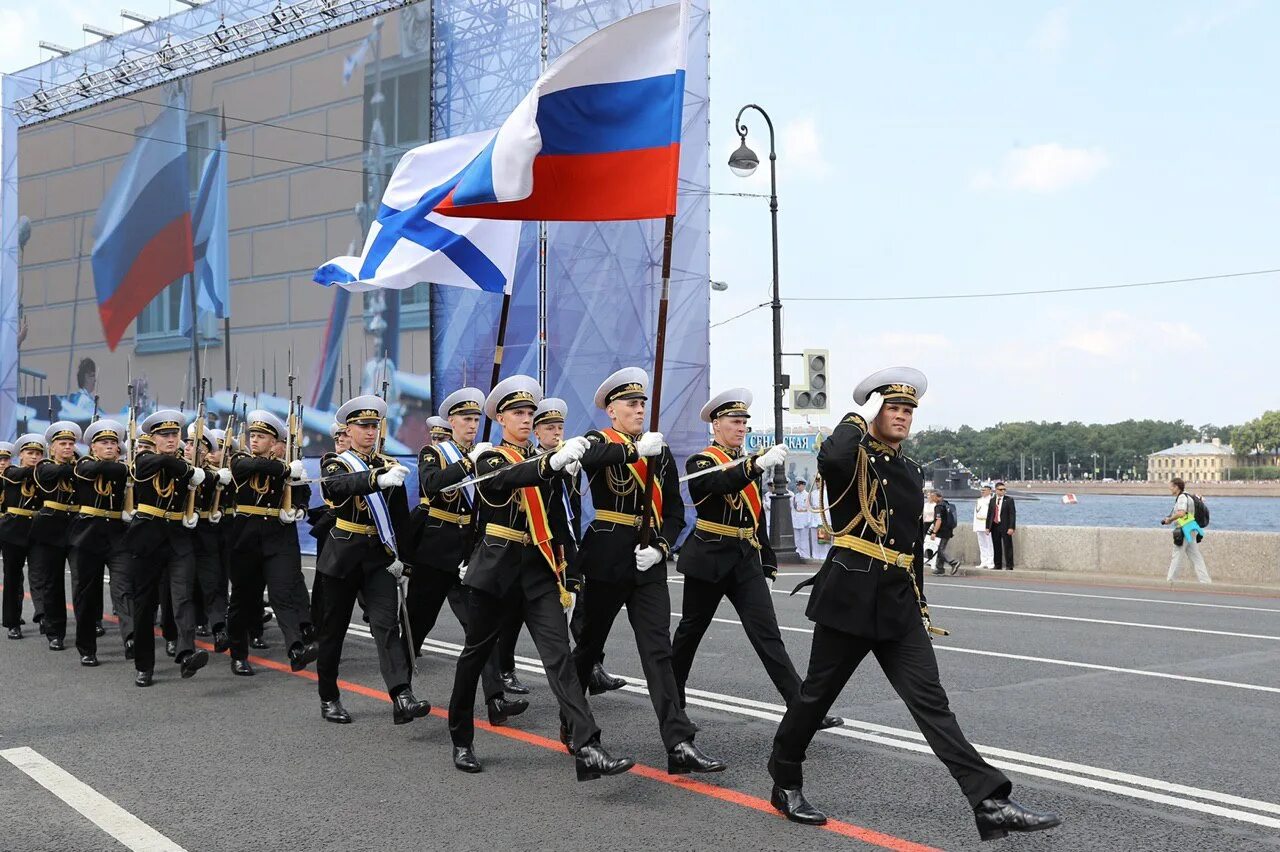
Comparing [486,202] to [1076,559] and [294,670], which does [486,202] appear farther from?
[1076,559]

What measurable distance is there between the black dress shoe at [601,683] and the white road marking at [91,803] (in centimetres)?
319

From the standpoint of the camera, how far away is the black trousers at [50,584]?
34.3 feet

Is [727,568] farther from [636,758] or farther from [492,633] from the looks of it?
[492,633]

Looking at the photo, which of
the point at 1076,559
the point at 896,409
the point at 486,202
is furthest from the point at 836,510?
the point at 1076,559

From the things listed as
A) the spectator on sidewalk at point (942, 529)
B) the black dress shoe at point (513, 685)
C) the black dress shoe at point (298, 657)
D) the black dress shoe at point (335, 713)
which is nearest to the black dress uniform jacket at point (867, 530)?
the black dress shoe at point (335, 713)

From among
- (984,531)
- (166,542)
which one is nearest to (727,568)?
(166,542)

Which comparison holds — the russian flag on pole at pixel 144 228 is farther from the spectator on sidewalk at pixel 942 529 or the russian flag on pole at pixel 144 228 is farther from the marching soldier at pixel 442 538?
the marching soldier at pixel 442 538

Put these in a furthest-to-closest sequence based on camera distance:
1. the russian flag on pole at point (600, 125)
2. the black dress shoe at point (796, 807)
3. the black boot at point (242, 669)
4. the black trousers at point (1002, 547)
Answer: the black trousers at point (1002, 547), the black boot at point (242, 669), the russian flag on pole at point (600, 125), the black dress shoe at point (796, 807)

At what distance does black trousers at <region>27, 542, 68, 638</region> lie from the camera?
34.3 ft

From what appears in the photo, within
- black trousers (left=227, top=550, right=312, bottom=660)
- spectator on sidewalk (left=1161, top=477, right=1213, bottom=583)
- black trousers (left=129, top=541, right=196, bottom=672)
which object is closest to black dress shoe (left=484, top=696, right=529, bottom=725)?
black trousers (left=227, top=550, right=312, bottom=660)

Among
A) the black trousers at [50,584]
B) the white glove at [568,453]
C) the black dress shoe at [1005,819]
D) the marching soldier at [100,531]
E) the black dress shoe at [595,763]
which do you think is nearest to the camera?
the black dress shoe at [1005,819]

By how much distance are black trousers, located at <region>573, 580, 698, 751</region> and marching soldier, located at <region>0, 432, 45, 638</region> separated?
23.4ft

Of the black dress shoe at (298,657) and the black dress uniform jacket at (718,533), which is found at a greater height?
the black dress uniform jacket at (718,533)

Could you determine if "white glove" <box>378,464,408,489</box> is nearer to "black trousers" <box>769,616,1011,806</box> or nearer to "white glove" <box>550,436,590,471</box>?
"white glove" <box>550,436,590,471</box>
